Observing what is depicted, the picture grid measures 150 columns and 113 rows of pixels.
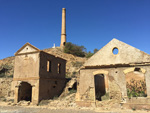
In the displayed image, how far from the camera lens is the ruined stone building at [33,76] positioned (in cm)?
1378

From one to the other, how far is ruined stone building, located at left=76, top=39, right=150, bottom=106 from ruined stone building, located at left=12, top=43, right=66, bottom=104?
466 cm

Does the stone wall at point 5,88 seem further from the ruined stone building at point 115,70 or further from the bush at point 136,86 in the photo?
the bush at point 136,86

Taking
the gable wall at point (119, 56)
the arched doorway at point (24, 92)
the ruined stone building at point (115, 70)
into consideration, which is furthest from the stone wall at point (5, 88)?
the gable wall at point (119, 56)

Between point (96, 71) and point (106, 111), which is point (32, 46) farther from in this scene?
point (106, 111)

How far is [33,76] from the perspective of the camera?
14125 mm

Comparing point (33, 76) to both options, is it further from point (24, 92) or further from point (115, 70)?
point (115, 70)

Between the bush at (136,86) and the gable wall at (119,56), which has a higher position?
the gable wall at (119,56)

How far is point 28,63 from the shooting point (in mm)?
14820

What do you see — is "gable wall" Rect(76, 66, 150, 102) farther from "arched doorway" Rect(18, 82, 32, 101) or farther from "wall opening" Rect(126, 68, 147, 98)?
"arched doorway" Rect(18, 82, 32, 101)

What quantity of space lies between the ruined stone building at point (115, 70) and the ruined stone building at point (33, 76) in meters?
4.66

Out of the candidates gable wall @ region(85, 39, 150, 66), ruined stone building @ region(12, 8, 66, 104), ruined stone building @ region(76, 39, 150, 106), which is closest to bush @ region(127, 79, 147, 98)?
ruined stone building @ region(76, 39, 150, 106)

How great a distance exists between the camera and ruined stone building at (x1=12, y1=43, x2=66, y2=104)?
1378 centimetres

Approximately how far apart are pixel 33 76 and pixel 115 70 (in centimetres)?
854

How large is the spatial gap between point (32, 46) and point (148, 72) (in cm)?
1182
